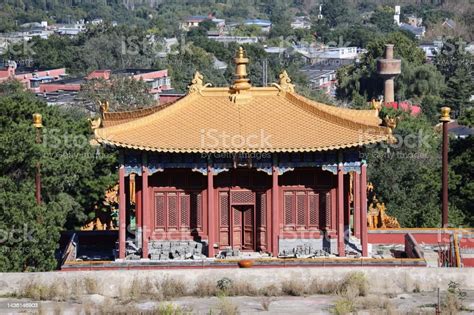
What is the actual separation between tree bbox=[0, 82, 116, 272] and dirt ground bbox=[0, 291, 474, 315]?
10.2ft

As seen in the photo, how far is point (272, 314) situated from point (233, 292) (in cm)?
247

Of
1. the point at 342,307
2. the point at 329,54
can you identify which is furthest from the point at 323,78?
the point at 342,307

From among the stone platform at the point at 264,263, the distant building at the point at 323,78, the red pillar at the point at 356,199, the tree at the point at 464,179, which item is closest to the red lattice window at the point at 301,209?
the red pillar at the point at 356,199

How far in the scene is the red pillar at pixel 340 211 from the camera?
36.2 metres

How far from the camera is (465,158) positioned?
47000mm

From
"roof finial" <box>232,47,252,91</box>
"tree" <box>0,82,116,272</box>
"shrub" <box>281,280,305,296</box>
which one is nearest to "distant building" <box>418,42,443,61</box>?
"tree" <box>0,82,116,272</box>

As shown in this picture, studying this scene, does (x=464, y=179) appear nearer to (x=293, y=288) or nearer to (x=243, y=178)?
(x=243, y=178)

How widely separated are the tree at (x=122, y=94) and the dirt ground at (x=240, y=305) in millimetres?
43361

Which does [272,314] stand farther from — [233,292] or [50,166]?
[50,166]

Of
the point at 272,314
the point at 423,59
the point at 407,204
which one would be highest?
the point at 423,59

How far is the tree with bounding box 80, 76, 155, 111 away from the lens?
7638 centimetres

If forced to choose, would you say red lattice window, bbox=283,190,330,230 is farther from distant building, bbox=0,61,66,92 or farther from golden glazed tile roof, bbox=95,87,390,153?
distant building, bbox=0,61,66,92

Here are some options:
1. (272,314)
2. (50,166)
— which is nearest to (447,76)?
(50,166)

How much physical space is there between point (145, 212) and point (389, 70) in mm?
75729
